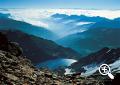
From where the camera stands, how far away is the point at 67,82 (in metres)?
39.5

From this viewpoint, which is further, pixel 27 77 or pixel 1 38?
pixel 1 38

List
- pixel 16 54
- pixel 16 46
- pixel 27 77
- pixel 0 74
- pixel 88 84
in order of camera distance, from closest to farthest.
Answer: pixel 0 74 < pixel 27 77 < pixel 88 84 < pixel 16 54 < pixel 16 46

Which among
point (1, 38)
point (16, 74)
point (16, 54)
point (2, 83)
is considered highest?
point (1, 38)

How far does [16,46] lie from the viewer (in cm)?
5722

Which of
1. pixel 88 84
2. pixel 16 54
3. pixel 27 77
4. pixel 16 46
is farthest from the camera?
pixel 16 46

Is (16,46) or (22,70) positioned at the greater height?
(16,46)

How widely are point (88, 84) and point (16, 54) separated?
61.1 feet

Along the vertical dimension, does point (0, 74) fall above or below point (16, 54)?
below

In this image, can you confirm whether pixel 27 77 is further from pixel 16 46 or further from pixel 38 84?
pixel 16 46

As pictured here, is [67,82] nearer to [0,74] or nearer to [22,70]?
[22,70]

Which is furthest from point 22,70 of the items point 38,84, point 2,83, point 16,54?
point 16,54

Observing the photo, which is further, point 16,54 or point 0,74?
point 16,54

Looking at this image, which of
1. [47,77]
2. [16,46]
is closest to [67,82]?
[47,77]

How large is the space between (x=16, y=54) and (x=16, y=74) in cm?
1742
